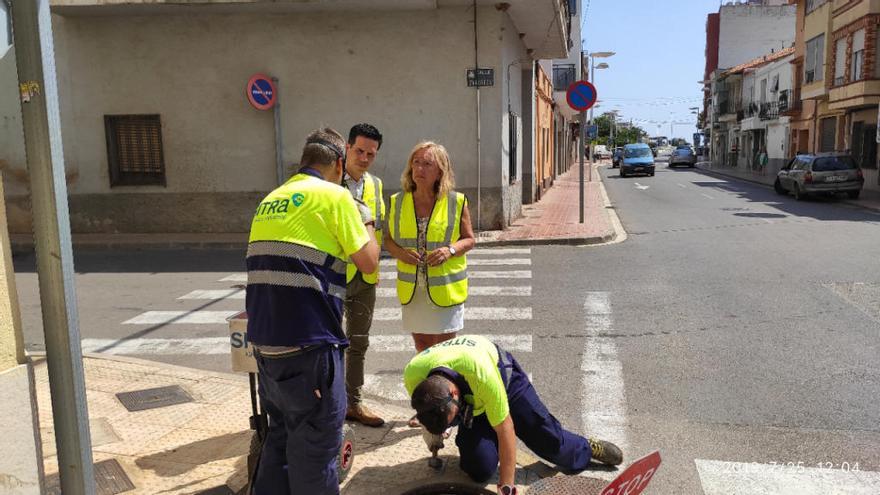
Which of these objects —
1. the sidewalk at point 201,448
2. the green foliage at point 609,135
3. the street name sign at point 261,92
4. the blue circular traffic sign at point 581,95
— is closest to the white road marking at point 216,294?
the sidewalk at point 201,448

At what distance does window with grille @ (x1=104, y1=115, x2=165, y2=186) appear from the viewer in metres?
14.0

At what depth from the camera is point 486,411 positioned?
124 inches

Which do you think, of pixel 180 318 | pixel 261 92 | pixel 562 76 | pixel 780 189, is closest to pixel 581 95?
pixel 261 92

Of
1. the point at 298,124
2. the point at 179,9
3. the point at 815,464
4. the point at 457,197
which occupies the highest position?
the point at 179,9

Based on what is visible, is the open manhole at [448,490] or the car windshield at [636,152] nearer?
the open manhole at [448,490]

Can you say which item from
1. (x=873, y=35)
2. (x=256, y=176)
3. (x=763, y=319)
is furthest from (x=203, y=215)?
(x=873, y=35)

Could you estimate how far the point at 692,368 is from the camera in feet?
17.8

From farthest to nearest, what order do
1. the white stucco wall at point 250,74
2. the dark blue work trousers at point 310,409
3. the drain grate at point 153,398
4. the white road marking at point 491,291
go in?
the white stucco wall at point 250,74
the white road marking at point 491,291
the drain grate at point 153,398
the dark blue work trousers at point 310,409

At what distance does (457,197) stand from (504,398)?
4.79 feet

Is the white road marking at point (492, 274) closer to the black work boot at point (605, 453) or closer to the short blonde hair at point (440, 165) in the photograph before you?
the short blonde hair at point (440, 165)

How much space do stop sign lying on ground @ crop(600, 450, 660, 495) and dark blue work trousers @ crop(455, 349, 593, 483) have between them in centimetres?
92

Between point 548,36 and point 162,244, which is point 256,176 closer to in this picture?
point 162,244

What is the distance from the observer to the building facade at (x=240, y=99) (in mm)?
13203

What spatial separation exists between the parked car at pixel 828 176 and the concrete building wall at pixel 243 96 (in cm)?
1232
